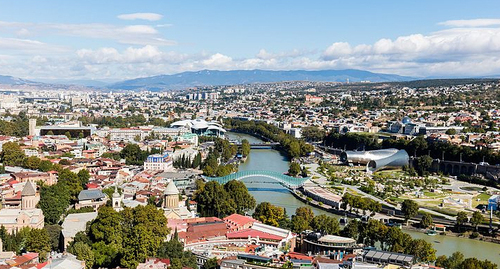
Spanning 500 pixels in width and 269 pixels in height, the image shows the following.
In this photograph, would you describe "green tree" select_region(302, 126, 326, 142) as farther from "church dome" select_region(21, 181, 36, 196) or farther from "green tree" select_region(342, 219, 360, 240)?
"church dome" select_region(21, 181, 36, 196)

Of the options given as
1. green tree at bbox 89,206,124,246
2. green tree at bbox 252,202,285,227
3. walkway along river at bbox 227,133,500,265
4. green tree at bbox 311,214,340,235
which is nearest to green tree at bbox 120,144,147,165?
walkway along river at bbox 227,133,500,265

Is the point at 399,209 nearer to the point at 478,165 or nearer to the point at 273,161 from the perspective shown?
the point at 478,165

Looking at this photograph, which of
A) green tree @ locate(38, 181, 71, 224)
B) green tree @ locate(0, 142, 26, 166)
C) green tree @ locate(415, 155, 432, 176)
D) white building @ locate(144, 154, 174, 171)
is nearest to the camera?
green tree @ locate(38, 181, 71, 224)

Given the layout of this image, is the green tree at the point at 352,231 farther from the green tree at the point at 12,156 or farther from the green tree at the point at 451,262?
the green tree at the point at 12,156

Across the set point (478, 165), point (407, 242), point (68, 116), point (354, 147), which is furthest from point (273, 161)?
point (68, 116)

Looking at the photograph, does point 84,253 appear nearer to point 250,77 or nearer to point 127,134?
point 127,134

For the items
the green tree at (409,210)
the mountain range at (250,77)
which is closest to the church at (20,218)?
the green tree at (409,210)
